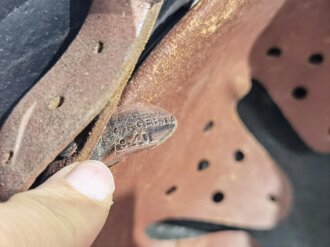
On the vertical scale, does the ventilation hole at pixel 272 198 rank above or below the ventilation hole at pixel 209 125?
below

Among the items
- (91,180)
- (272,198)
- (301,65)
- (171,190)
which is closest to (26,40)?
(91,180)

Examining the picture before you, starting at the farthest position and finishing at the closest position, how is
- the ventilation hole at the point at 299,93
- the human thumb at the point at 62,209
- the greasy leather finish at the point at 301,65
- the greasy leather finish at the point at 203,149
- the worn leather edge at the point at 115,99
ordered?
the ventilation hole at the point at 299,93 < the greasy leather finish at the point at 301,65 < the greasy leather finish at the point at 203,149 < the worn leather edge at the point at 115,99 < the human thumb at the point at 62,209

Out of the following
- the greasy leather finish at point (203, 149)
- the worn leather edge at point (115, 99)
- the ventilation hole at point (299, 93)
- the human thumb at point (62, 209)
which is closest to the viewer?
the human thumb at point (62, 209)

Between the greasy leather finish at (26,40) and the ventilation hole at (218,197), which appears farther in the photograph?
the ventilation hole at (218,197)

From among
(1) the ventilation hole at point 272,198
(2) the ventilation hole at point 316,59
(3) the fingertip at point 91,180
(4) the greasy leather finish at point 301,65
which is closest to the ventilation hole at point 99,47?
(3) the fingertip at point 91,180

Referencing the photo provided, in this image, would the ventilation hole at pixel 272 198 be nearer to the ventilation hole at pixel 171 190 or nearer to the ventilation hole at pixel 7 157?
the ventilation hole at pixel 171 190

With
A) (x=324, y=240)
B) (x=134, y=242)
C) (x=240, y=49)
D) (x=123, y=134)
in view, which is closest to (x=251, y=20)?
(x=240, y=49)

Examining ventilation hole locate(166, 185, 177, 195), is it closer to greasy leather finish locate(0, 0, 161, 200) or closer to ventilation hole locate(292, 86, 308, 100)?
ventilation hole locate(292, 86, 308, 100)

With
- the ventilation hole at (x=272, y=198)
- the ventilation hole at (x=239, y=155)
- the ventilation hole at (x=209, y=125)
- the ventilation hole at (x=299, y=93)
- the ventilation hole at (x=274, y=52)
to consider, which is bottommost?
the ventilation hole at (x=272, y=198)
